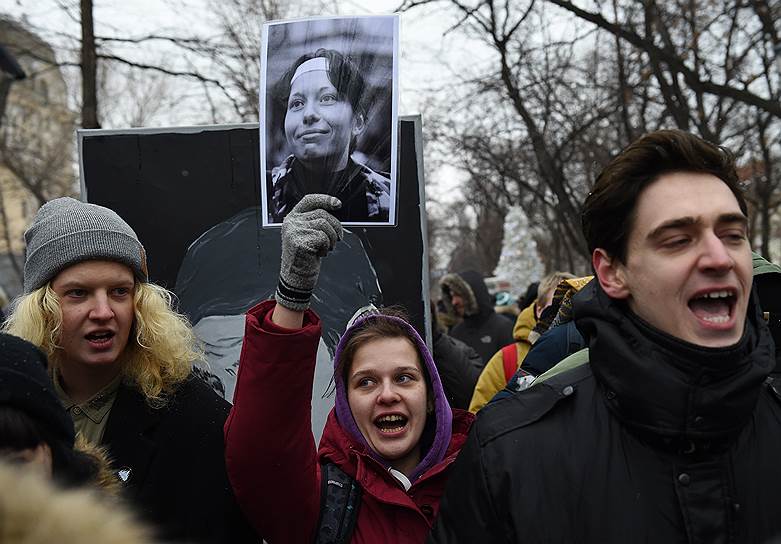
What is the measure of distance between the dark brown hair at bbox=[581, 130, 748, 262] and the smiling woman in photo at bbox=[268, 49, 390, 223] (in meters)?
1.12

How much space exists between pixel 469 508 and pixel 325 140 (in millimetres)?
1539

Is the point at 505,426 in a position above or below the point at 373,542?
above

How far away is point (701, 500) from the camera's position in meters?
1.55

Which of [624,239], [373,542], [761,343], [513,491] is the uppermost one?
[624,239]

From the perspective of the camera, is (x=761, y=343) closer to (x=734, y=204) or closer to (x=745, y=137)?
(x=734, y=204)

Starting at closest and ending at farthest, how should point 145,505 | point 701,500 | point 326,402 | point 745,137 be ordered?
point 701,500 → point 145,505 → point 326,402 → point 745,137

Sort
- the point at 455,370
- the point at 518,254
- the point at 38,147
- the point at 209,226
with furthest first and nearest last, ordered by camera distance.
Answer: the point at 518,254 → the point at 38,147 → the point at 455,370 → the point at 209,226

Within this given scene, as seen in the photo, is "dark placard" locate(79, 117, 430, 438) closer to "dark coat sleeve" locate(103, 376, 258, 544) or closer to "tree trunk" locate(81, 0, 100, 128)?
"dark coat sleeve" locate(103, 376, 258, 544)

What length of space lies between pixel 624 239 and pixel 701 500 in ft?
1.94

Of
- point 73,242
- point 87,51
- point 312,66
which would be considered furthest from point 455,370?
point 87,51

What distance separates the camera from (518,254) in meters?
23.7

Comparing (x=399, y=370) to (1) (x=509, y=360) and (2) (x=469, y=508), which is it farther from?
(1) (x=509, y=360)

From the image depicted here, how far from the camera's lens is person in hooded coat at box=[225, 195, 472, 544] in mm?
1746

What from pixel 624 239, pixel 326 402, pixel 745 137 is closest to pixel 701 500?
pixel 624 239
